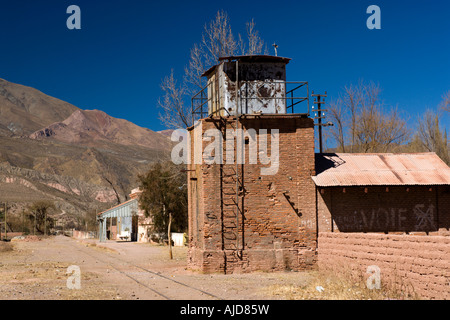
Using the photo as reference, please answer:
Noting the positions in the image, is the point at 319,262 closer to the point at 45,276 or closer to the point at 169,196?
the point at 45,276

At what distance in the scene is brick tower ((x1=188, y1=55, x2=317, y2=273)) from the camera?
765 inches

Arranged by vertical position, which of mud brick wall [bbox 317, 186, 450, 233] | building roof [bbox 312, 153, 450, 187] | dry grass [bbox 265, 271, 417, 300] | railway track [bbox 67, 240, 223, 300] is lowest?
railway track [bbox 67, 240, 223, 300]

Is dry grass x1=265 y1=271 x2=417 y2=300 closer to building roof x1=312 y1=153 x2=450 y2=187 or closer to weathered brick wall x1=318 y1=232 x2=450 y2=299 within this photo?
weathered brick wall x1=318 y1=232 x2=450 y2=299

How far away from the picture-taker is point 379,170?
21.4m

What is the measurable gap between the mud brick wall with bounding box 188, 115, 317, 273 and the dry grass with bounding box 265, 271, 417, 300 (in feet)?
12.4

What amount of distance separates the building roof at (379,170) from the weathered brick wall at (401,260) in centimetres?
316

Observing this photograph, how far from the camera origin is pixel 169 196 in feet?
140

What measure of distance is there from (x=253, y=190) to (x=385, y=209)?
5416 millimetres

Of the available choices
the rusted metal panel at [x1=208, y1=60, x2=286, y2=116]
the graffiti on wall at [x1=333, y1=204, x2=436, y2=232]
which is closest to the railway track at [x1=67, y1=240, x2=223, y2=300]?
the rusted metal panel at [x1=208, y1=60, x2=286, y2=116]

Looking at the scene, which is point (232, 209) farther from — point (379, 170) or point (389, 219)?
point (379, 170)

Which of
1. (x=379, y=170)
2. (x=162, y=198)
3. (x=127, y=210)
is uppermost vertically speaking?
(x=379, y=170)

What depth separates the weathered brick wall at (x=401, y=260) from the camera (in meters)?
11.8

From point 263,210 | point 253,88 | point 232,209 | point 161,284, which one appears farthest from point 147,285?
point 253,88

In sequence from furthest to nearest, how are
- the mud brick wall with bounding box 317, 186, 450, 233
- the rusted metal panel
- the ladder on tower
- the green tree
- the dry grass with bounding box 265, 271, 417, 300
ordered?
the green tree, the rusted metal panel, the mud brick wall with bounding box 317, 186, 450, 233, the ladder on tower, the dry grass with bounding box 265, 271, 417, 300
